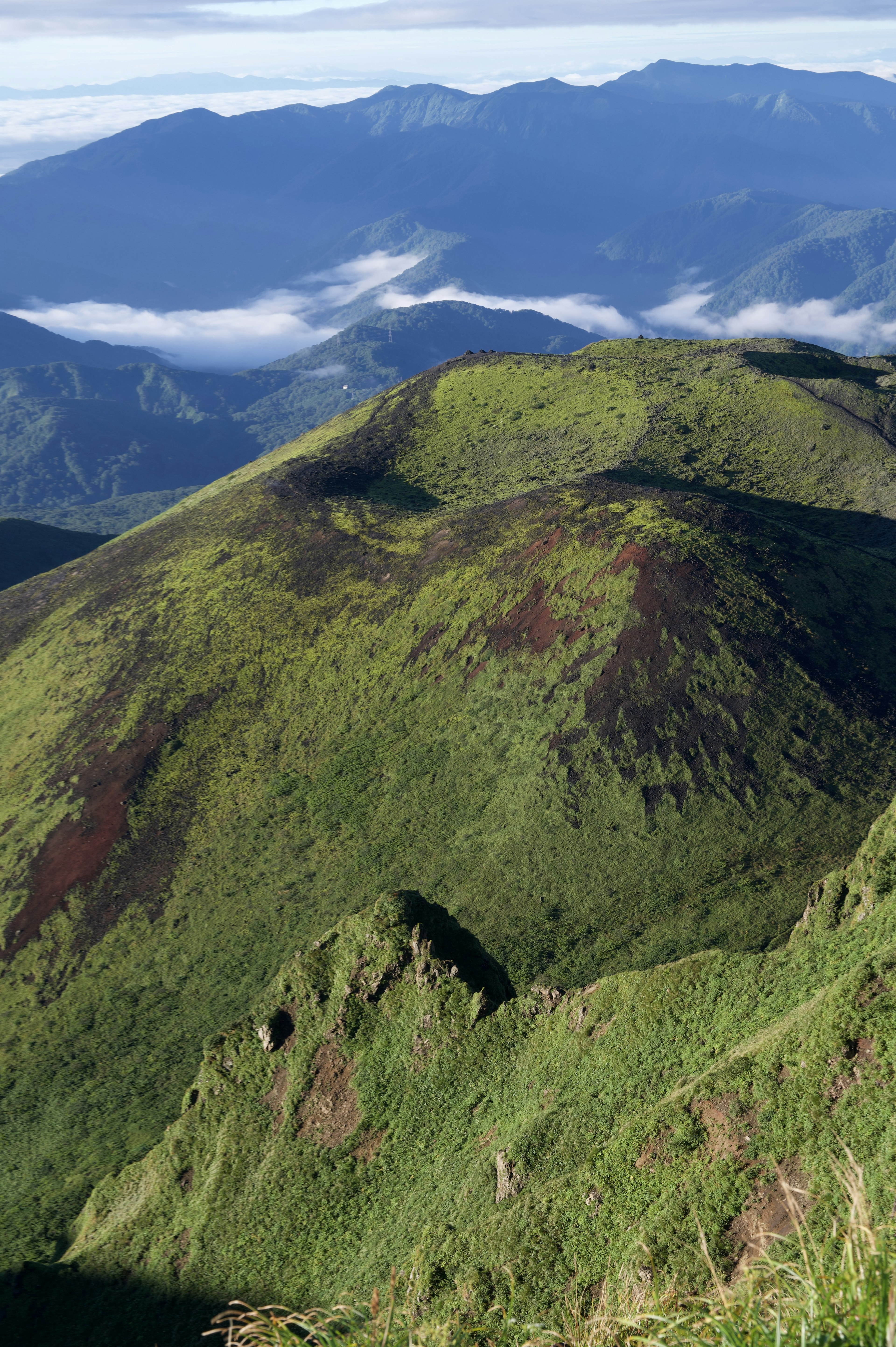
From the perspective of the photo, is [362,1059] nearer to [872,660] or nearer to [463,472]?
[872,660]

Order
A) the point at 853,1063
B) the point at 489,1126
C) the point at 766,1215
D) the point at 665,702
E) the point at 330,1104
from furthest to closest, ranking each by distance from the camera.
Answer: the point at 665,702, the point at 330,1104, the point at 489,1126, the point at 853,1063, the point at 766,1215

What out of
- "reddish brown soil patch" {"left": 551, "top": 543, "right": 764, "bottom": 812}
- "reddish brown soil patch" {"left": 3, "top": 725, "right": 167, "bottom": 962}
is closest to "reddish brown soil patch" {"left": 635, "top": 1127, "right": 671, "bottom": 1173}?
"reddish brown soil patch" {"left": 551, "top": 543, "right": 764, "bottom": 812}

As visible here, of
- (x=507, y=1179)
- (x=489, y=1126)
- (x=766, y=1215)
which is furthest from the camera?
(x=489, y=1126)

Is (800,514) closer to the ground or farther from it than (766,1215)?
closer to the ground

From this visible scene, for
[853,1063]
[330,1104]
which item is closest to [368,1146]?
[330,1104]

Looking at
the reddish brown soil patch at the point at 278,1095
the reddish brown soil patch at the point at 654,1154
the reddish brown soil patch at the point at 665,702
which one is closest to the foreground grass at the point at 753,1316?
the reddish brown soil patch at the point at 654,1154

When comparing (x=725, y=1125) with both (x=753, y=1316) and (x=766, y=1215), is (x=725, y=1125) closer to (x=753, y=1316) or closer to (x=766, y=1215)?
(x=766, y=1215)

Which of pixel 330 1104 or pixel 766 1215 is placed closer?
pixel 766 1215

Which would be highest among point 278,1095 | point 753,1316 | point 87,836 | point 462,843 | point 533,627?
point 753,1316

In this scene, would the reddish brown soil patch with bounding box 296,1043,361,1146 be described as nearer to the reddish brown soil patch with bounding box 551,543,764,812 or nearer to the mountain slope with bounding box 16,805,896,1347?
the mountain slope with bounding box 16,805,896,1347
